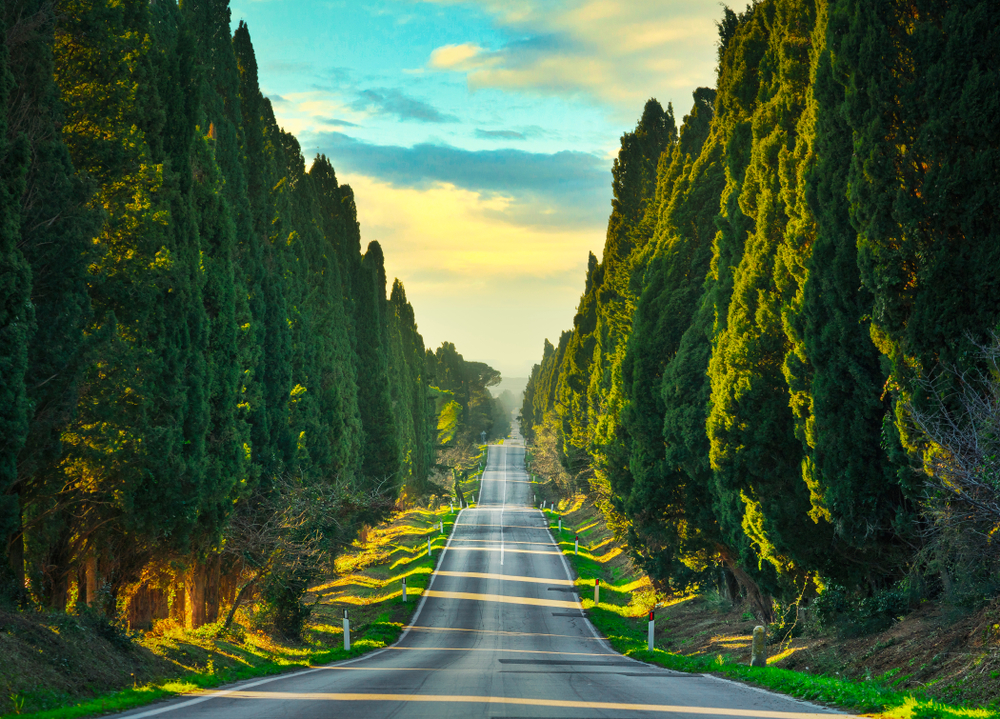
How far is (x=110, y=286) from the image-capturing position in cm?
1275

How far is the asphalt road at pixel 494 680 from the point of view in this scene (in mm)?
8516

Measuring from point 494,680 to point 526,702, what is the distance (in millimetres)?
3029

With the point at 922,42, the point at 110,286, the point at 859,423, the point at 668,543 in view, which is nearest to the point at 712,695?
the point at 859,423

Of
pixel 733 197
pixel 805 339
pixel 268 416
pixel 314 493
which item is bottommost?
pixel 314 493

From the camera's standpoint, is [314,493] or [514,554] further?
[514,554]

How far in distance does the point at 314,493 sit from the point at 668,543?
9.03m

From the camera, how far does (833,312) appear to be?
40.5ft

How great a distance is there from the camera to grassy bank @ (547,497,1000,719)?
8.36 metres

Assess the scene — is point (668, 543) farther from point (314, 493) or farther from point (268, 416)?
point (268, 416)

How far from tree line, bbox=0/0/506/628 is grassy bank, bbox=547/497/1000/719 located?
28.7ft

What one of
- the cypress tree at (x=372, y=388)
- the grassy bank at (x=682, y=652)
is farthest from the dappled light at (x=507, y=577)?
the cypress tree at (x=372, y=388)

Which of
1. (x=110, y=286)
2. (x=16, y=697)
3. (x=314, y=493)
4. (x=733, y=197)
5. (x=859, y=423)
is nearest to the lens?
(x=16, y=697)

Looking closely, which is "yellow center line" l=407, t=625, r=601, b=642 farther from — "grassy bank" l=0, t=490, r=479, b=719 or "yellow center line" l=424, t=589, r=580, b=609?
"yellow center line" l=424, t=589, r=580, b=609

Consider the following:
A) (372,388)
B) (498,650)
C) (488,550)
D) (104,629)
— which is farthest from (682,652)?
(488,550)
